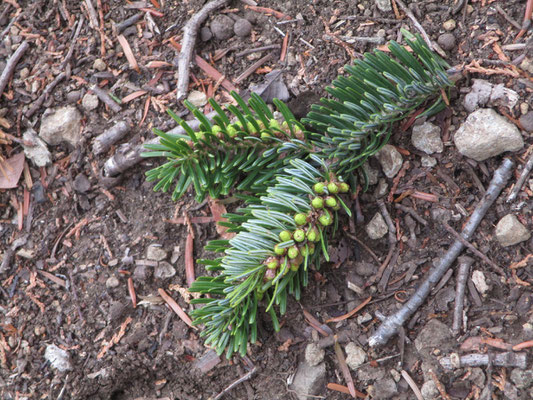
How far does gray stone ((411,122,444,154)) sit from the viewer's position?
8.20ft

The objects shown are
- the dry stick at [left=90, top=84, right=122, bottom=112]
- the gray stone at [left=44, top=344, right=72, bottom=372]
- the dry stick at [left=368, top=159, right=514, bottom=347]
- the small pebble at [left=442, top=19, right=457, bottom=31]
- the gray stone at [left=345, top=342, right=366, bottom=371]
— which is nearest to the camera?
the dry stick at [left=368, top=159, right=514, bottom=347]

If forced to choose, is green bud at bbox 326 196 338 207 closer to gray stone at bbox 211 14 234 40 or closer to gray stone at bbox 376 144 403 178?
gray stone at bbox 376 144 403 178

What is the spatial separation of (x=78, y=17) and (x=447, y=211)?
2.47 metres

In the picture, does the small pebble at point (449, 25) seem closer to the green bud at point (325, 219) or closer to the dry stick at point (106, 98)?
the green bud at point (325, 219)

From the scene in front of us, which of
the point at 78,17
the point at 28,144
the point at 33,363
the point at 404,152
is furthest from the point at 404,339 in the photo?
the point at 78,17

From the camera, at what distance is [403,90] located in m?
2.29

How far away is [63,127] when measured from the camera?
309 centimetres

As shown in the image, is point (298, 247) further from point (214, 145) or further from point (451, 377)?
point (451, 377)

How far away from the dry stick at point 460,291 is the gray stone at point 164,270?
4.66 ft

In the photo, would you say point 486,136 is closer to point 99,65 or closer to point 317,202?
point 317,202

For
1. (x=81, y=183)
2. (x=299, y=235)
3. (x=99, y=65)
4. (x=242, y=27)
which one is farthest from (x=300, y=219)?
(x=99, y=65)

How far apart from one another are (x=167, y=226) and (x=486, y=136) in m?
1.66

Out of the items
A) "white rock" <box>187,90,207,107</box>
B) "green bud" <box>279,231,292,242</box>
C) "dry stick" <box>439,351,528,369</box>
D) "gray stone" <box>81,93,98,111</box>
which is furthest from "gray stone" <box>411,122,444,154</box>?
"gray stone" <box>81,93,98,111</box>

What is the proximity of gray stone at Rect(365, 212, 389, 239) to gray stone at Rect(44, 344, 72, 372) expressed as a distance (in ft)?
5.68
